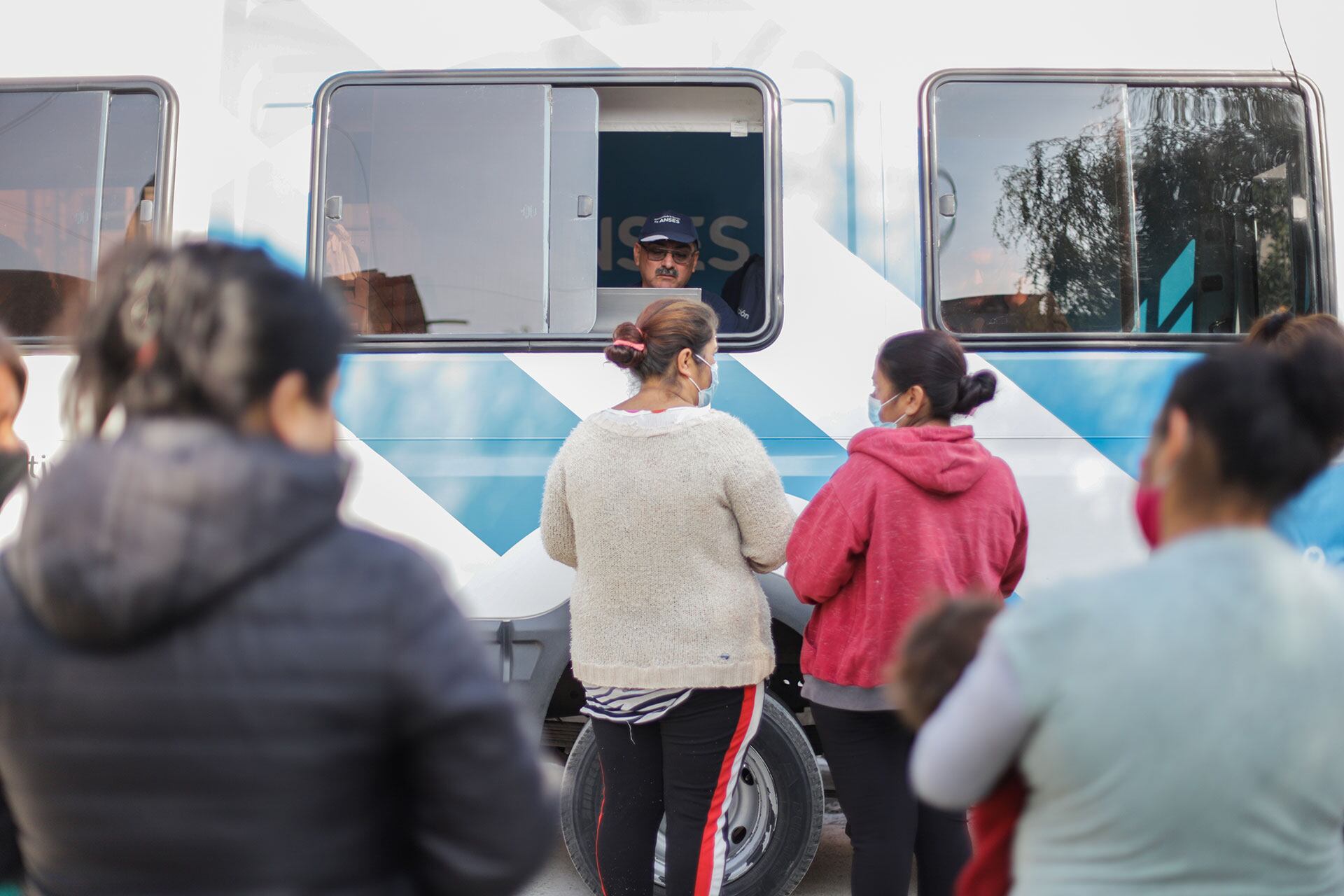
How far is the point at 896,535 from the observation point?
2.47 m

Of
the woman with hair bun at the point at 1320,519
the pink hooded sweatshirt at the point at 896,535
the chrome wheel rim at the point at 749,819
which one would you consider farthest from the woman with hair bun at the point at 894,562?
the chrome wheel rim at the point at 749,819

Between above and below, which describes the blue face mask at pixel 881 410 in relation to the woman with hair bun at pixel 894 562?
above

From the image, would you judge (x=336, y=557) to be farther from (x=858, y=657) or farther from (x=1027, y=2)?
(x=1027, y=2)


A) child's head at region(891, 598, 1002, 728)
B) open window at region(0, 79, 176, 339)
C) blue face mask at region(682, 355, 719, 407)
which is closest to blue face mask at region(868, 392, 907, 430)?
blue face mask at region(682, 355, 719, 407)

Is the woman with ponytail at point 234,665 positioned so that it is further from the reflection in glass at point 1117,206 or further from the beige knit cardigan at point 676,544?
the reflection in glass at point 1117,206

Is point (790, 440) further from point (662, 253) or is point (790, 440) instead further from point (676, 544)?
point (662, 253)

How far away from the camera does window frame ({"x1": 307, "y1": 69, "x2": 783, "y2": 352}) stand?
11.3ft

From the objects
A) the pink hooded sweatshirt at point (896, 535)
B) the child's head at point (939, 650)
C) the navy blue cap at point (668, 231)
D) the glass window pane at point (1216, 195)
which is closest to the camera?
the child's head at point (939, 650)

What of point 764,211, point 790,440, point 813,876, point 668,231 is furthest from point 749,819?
point 668,231

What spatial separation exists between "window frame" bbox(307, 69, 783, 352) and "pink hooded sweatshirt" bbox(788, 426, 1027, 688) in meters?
0.99

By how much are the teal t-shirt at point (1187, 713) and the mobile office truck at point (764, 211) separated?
2.14m

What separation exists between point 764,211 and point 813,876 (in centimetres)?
227

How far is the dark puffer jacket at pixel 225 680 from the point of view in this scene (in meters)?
1.05

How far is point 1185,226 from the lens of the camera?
136 inches
